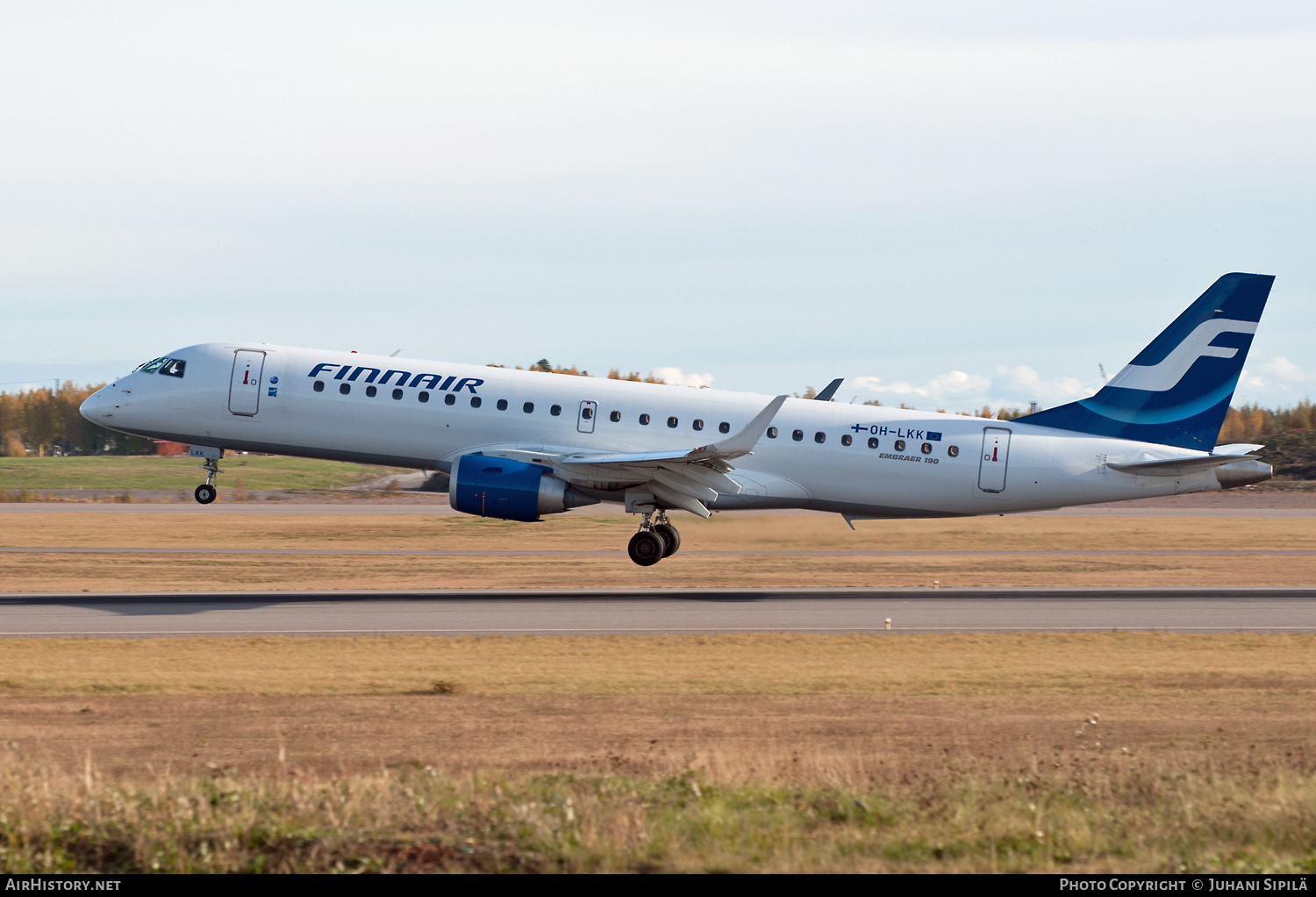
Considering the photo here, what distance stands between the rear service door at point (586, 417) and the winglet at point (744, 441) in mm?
3594

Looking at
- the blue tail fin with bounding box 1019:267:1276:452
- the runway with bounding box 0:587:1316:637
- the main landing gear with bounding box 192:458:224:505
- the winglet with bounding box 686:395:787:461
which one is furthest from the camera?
the blue tail fin with bounding box 1019:267:1276:452

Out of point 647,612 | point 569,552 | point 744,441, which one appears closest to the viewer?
point 744,441

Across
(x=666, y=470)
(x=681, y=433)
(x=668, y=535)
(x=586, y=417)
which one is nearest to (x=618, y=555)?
(x=668, y=535)

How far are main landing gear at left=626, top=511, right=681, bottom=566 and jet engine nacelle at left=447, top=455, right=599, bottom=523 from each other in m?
3.03

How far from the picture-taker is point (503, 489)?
106 ft

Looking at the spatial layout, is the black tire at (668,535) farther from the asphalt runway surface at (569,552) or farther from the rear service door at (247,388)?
the rear service door at (247,388)

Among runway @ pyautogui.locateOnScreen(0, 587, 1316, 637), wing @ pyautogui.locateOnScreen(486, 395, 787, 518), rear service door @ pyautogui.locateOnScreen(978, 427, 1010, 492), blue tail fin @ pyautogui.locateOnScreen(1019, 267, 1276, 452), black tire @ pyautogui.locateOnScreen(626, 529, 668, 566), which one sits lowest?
runway @ pyautogui.locateOnScreen(0, 587, 1316, 637)

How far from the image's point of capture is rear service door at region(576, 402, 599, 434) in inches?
1328

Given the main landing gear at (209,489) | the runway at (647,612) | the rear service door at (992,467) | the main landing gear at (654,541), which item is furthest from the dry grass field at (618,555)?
the rear service door at (992,467)

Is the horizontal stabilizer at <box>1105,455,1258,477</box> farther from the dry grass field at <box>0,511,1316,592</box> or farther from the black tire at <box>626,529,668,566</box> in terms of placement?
the black tire at <box>626,529,668,566</box>

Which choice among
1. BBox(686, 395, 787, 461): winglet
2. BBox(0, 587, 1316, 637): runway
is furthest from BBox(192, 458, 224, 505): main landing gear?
BBox(686, 395, 787, 461): winglet

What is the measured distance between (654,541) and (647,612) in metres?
3.67

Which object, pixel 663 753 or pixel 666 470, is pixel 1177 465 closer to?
pixel 666 470

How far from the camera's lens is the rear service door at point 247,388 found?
33.7 metres
